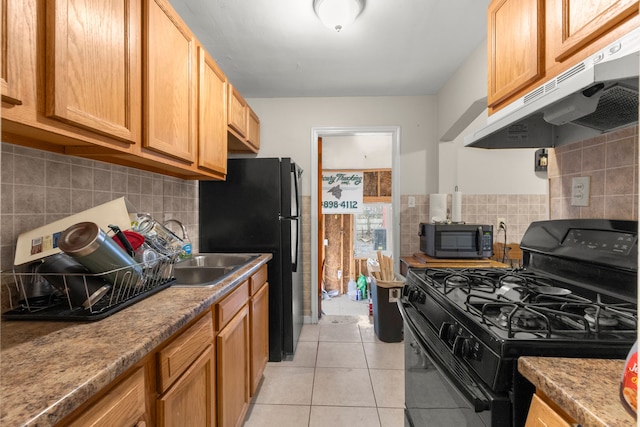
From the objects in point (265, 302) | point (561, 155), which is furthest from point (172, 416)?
point (561, 155)

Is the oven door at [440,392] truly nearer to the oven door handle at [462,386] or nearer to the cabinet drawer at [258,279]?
the oven door handle at [462,386]

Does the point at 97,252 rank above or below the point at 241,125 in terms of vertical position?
below

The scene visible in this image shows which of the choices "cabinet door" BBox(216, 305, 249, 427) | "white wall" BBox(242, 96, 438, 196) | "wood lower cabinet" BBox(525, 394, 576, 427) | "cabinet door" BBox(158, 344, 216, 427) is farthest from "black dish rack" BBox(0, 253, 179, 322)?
"white wall" BBox(242, 96, 438, 196)

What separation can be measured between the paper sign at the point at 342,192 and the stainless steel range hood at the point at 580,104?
312 cm

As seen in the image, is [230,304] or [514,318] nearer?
[514,318]

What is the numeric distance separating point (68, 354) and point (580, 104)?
1523mm

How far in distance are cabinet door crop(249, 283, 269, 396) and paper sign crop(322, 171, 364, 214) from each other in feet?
8.35

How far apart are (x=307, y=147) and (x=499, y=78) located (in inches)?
81.3

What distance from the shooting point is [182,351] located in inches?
40.4

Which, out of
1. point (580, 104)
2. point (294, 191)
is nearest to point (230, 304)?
point (294, 191)

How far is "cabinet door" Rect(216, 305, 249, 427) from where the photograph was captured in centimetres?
137

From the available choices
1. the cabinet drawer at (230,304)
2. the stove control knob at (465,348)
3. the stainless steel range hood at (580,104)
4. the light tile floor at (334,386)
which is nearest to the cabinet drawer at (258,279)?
the cabinet drawer at (230,304)

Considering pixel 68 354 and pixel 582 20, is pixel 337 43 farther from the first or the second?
pixel 68 354

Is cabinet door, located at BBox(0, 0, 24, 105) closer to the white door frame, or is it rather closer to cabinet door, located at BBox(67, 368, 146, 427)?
cabinet door, located at BBox(67, 368, 146, 427)
